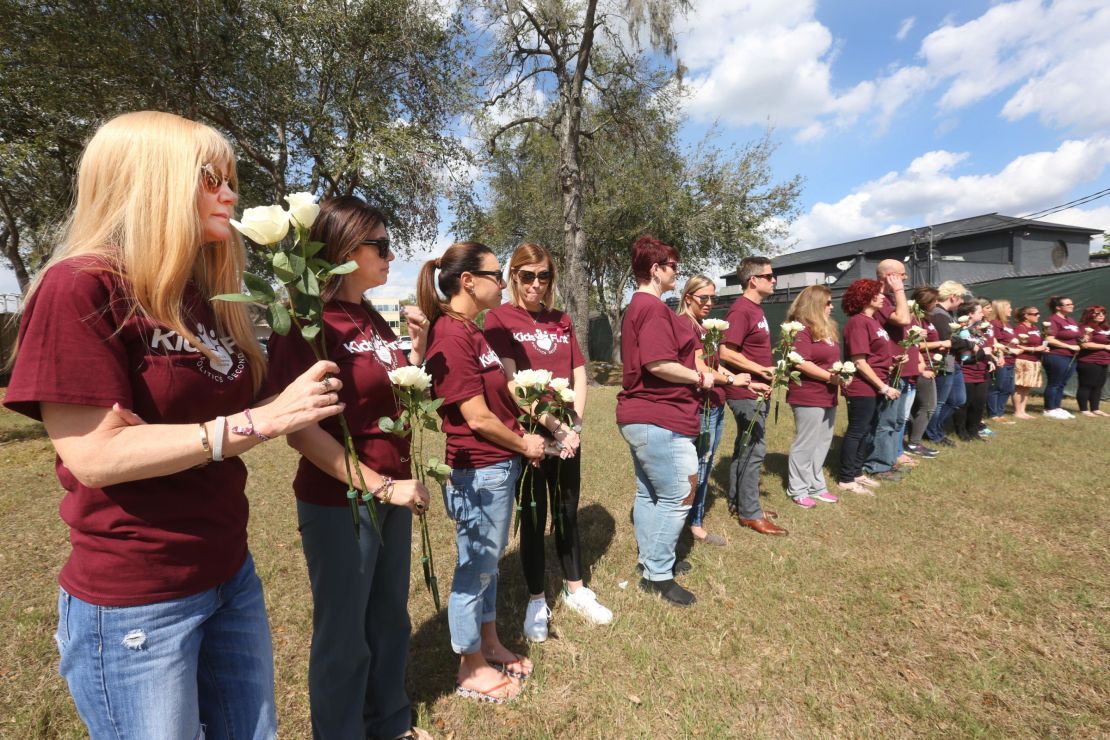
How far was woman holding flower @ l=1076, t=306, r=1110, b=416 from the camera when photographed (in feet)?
28.5

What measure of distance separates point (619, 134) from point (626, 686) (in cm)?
1404

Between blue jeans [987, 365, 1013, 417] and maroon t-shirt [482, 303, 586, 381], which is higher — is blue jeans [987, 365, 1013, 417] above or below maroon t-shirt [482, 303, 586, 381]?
below

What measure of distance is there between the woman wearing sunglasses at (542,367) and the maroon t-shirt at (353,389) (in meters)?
1.14

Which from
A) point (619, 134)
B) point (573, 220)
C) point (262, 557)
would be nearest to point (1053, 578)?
point (262, 557)

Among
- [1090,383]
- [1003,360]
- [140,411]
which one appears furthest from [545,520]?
[1090,383]

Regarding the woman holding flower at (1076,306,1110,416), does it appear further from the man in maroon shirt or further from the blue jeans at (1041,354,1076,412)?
the man in maroon shirt

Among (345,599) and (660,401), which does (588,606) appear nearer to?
(660,401)

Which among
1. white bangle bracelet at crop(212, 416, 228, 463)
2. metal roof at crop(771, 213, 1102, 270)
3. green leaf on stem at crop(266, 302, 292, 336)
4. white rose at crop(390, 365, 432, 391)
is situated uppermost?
metal roof at crop(771, 213, 1102, 270)

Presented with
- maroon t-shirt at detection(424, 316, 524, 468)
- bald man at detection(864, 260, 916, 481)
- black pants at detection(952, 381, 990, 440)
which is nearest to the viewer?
maroon t-shirt at detection(424, 316, 524, 468)

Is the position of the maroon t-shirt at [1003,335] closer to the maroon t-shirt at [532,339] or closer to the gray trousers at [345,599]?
the maroon t-shirt at [532,339]

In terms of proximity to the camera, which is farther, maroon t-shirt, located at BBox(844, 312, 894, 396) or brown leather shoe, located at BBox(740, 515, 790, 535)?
maroon t-shirt, located at BBox(844, 312, 894, 396)

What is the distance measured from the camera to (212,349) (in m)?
1.30

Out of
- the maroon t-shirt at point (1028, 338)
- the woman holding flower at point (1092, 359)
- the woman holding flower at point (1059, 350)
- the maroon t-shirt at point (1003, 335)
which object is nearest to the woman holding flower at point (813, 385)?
the maroon t-shirt at point (1003, 335)

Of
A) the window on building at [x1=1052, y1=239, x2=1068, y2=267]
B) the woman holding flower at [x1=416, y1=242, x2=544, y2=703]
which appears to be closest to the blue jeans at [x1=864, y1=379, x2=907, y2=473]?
the woman holding flower at [x1=416, y1=242, x2=544, y2=703]
